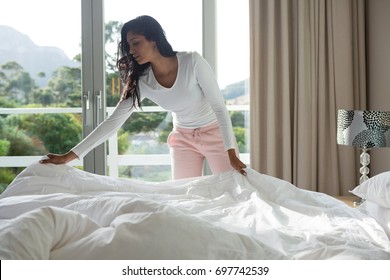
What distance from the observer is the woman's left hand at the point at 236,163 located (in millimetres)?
2258

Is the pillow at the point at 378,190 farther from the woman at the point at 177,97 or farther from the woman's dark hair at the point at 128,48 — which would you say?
the woman's dark hair at the point at 128,48

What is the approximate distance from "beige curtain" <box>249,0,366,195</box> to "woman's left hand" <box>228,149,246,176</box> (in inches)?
70.2

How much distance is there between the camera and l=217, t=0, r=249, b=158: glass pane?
4.14m

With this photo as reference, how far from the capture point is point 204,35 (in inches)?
159

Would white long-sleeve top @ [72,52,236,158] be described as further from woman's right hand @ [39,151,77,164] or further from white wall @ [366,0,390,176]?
white wall @ [366,0,390,176]

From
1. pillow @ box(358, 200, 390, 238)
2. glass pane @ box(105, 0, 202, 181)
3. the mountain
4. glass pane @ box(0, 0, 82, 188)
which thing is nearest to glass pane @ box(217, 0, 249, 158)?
glass pane @ box(105, 0, 202, 181)

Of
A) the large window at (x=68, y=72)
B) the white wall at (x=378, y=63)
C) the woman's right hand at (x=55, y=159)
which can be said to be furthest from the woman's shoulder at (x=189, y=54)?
the white wall at (x=378, y=63)

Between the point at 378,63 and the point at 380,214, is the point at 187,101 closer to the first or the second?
the point at 380,214

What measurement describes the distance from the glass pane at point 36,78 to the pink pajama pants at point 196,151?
1.51 metres

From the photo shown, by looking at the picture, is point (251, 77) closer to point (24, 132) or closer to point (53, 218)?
point (24, 132)

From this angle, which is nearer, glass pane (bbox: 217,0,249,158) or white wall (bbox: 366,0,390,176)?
white wall (bbox: 366,0,390,176)

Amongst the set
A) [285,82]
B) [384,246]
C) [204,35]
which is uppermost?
[204,35]

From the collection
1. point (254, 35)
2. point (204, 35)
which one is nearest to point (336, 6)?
point (254, 35)
